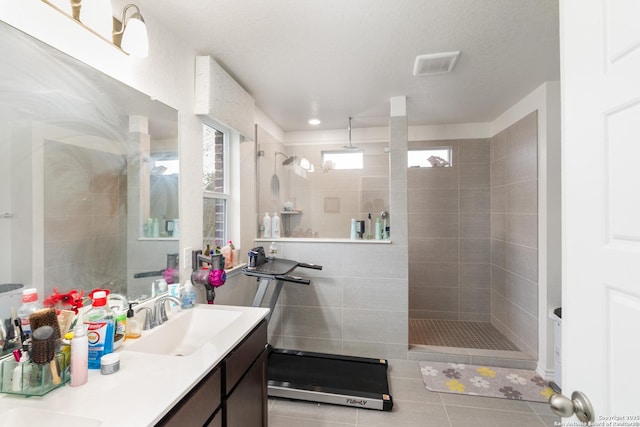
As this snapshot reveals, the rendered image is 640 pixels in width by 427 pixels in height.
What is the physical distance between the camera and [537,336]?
2533mm

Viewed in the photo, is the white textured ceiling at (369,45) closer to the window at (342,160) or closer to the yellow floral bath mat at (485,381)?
the window at (342,160)

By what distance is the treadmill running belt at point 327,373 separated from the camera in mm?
2199

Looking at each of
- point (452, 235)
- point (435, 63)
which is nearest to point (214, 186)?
point (435, 63)

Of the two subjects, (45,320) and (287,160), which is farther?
(287,160)

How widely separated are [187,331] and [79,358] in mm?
Answer: 651

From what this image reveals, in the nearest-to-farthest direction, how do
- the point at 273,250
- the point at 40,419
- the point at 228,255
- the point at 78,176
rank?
the point at 40,419, the point at 78,176, the point at 228,255, the point at 273,250

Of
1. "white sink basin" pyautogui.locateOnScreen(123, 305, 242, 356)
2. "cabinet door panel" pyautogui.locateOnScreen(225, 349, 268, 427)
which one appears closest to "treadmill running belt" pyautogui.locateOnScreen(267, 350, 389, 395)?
"cabinet door panel" pyautogui.locateOnScreen(225, 349, 268, 427)

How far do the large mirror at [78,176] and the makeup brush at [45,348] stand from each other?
26cm
